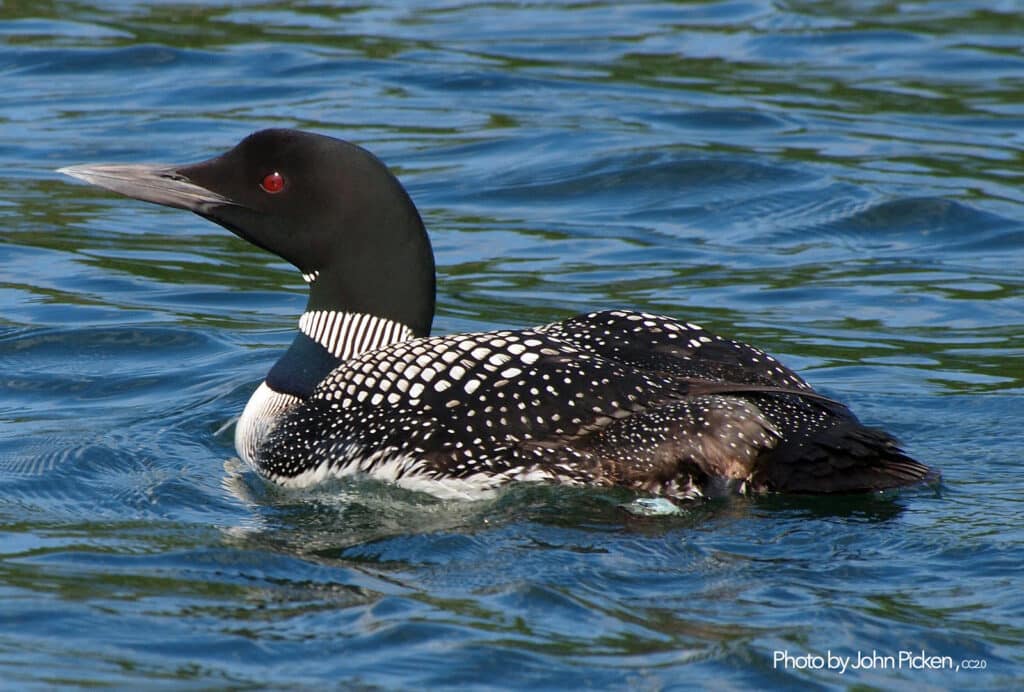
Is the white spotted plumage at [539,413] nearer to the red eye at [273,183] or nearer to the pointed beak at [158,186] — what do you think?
the red eye at [273,183]

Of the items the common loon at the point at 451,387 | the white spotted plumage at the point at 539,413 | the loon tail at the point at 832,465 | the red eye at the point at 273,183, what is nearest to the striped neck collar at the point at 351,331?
the common loon at the point at 451,387

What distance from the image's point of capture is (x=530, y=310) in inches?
276

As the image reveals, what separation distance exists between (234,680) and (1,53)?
8.07 meters

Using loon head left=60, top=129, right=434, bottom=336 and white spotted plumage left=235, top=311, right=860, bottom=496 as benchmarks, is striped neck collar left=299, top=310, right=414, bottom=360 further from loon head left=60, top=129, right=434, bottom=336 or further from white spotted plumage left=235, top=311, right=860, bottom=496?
white spotted plumage left=235, top=311, right=860, bottom=496

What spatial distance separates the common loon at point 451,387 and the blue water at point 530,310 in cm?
9

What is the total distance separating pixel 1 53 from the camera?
35.7ft

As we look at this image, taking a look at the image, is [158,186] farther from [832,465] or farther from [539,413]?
[832,465]

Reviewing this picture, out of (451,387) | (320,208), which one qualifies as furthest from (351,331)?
(451,387)

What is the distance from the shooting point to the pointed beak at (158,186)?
522cm

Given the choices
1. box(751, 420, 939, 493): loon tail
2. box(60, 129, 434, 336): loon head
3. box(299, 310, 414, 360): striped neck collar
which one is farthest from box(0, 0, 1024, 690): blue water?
box(60, 129, 434, 336): loon head

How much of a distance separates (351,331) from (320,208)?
372mm

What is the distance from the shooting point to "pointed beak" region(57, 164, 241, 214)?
5223mm

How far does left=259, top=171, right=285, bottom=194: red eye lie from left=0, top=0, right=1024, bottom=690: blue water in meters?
0.82

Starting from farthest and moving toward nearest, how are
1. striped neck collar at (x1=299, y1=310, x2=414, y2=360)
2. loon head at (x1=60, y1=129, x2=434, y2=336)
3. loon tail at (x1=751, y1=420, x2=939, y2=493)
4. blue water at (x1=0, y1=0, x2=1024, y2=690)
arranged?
1. striped neck collar at (x1=299, y1=310, x2=414, y2=360)
2. loon head at (x1=60, y1=129, x2=434, y2=336)
3. loon tail at (x1=751, y1=420, x2=939, y2=493)
4. blue water at (x1=0, y1=0, x2=1024, y2=690)
